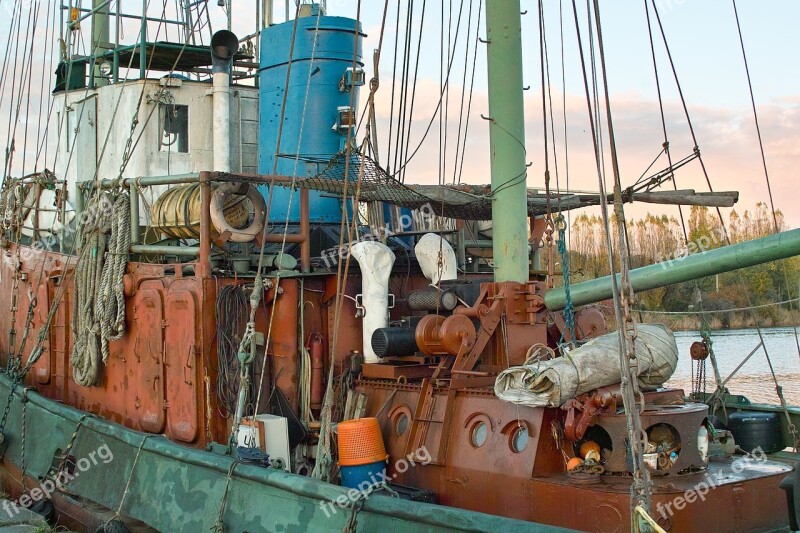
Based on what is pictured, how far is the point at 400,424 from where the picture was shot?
7.32 metres

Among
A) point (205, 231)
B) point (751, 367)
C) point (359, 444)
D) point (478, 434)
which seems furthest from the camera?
point (751, 367)

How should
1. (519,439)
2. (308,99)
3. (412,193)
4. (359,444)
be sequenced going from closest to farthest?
(519,439)
(359,444)
(412,193)
(308,99)

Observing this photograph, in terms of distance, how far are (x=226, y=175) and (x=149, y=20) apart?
5.97 m

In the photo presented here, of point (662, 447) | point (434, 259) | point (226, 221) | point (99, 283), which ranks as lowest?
point (662, 447)

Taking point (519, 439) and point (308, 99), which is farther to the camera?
point (308, 99)

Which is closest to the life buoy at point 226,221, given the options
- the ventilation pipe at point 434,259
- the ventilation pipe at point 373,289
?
the ventilation pipe at point 373,289

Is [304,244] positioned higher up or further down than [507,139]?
further down

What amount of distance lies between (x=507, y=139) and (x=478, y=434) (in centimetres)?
231

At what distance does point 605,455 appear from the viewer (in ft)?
20.3

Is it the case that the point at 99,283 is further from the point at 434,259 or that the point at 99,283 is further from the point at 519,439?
the point at 519,439

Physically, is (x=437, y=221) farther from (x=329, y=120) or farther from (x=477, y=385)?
(x=477, y=385)

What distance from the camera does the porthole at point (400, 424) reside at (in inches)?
286

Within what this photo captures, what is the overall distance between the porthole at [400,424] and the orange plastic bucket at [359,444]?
32 centimetres

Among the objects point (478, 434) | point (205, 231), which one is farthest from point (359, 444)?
point (205, 231)
